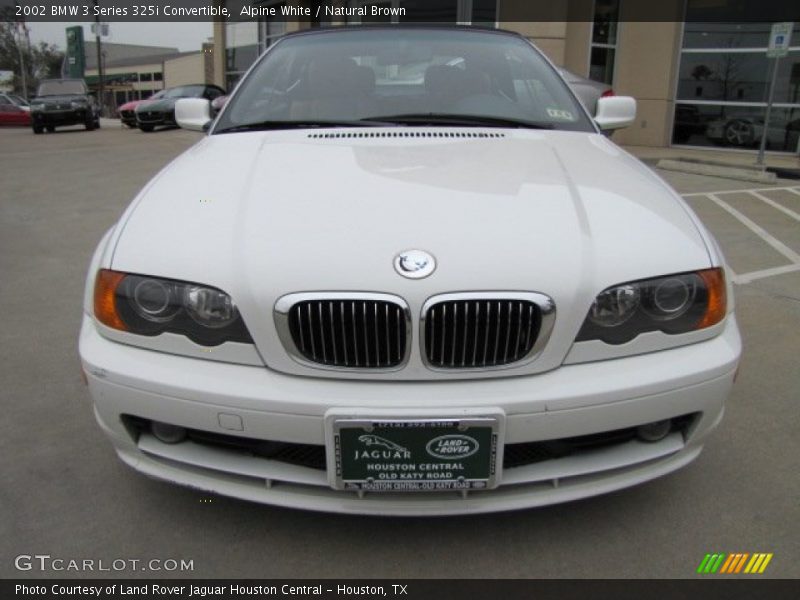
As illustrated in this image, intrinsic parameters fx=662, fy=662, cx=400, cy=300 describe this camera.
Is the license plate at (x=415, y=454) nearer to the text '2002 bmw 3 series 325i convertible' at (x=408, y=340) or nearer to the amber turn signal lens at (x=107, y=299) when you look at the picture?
the text '2002 bmw 3 series 325i convertible' at (x=408, y=340)

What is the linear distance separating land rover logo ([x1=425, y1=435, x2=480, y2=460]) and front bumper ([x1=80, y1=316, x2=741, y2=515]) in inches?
2.7

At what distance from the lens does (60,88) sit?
20.3m

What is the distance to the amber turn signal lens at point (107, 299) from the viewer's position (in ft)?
6.19

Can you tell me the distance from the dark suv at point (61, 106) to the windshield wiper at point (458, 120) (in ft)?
65.8

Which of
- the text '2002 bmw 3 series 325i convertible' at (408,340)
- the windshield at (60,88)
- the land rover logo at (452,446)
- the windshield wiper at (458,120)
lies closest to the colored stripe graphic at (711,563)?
the text '2002 bmw 3 series 325i convertible' at (408,340)

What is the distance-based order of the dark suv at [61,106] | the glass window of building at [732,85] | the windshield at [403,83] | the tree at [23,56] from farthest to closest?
the tree at [23,56] → the dark suv at [61,106] → the glass window of building at [732,85] → the windshield at [403,83]

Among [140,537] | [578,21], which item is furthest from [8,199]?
[578,21]

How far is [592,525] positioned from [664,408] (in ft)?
1.62

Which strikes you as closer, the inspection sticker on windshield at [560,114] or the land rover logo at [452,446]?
the land rover logo at [452,446]

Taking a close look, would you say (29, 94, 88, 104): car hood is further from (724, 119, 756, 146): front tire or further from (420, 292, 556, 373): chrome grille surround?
(420, 292, 556, 373): chrome grille surround

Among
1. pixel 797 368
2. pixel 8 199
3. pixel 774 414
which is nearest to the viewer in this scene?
pixel 774 414

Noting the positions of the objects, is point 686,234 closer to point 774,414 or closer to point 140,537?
point 774,414

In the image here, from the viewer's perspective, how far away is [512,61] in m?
3.24

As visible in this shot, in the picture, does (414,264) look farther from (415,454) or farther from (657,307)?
(657,307)
